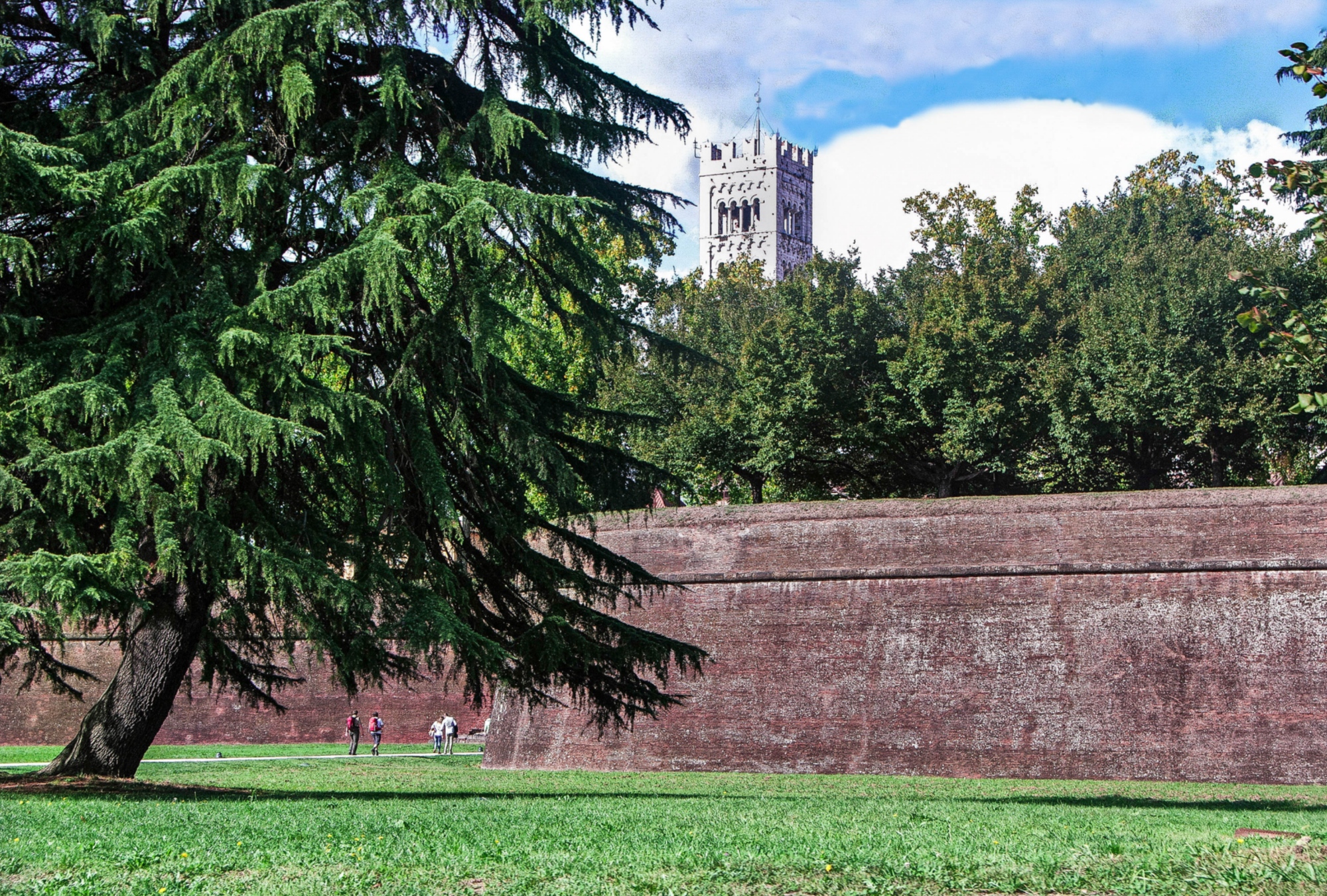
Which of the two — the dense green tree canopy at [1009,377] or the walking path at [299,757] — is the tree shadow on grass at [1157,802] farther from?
the dense green tree canopy at [1009,377]

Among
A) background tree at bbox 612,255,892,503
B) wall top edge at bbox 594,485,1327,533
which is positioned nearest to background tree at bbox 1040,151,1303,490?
background tree at bbox 612,255,892,503

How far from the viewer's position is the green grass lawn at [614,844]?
5656 millimetres

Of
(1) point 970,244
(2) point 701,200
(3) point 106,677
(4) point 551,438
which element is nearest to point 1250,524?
(4) point 551,438

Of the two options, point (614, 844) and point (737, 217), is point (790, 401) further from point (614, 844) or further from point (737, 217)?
point (737, 217)

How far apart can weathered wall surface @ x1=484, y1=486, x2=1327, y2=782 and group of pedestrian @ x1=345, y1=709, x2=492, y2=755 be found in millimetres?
3670

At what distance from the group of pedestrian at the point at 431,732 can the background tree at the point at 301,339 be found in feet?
36.0

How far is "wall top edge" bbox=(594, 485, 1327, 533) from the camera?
691 inches

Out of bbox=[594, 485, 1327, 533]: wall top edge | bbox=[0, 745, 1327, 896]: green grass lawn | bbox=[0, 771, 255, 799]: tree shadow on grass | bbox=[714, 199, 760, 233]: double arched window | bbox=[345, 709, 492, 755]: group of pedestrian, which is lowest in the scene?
bbox=[345, 709, 492, 755]: group of pedestrian

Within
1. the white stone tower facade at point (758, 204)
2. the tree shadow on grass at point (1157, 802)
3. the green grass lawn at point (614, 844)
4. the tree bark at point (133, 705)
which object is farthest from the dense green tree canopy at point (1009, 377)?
the white stone tower facade at point (758, 204)

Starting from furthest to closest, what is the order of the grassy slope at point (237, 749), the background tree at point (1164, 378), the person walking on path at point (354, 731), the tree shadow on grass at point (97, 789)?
the background tree at point (1164, 378) → the person walking on path at point (354, 731) → the grassy slope at point (237, 749) → the tree shadow on grass at point (97, 789)

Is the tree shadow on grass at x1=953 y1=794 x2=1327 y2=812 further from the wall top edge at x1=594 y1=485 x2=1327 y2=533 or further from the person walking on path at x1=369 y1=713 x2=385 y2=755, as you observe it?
the person walking on path at x1=369 y1=713 x2=385 y2=755

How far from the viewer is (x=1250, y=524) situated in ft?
57.3

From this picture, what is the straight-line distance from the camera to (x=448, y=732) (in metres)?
24.3

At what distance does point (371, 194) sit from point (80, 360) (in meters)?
2.47
